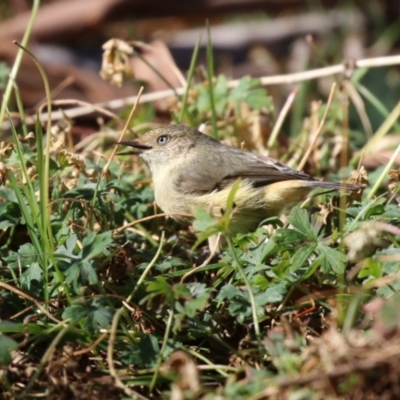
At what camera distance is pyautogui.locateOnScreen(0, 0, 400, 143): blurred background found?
6418 mm

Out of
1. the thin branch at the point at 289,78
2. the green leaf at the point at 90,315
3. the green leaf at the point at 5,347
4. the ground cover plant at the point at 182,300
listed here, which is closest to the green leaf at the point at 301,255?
the ground cover plant at the point at 182,300

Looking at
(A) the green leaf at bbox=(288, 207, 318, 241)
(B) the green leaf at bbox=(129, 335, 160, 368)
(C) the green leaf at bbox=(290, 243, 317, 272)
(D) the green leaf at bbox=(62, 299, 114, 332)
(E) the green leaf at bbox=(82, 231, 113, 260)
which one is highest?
(E) the green leaf at bbox=(82, 231, 113, 260)

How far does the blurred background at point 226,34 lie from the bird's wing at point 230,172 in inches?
74.4

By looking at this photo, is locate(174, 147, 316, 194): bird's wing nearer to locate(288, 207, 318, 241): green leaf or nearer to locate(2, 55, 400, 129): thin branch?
locate(2, 55, 400, 129): thin branch

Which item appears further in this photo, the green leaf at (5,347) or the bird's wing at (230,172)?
the bird's wing at (230,172)

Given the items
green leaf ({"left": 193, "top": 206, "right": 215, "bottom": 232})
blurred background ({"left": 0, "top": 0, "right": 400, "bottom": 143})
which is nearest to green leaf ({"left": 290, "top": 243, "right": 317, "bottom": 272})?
green leaf ({"left": 193, "top": 206, "right": 215, "bottom": 232})

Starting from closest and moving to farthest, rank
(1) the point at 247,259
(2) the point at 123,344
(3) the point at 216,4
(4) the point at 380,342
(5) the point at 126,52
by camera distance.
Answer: (4) the point at 380,342, (2) the point at 123,344, (1) the point at 247,259, (5) the point at 126,52, (3) the point at 216,4

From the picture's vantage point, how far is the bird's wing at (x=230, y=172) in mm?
4008

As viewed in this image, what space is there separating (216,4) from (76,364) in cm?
514

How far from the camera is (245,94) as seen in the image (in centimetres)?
446

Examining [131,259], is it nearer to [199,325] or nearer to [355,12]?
[199,325]

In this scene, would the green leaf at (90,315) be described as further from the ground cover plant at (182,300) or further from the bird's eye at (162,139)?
the bird's eye at (162,139)

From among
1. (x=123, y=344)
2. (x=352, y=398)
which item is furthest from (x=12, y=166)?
(x=352, y=398)

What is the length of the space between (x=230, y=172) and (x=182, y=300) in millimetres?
1495
